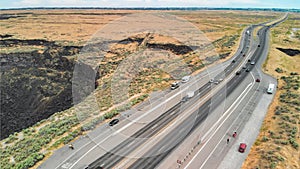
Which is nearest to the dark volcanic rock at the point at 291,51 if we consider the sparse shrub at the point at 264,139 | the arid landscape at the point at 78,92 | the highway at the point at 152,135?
the arid landscape at the point at 78,92

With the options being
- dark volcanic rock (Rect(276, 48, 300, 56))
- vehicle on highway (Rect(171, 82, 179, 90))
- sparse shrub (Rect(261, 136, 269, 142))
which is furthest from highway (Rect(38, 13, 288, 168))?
dark volcanic rock (Rect(276, 48, 300, 56))

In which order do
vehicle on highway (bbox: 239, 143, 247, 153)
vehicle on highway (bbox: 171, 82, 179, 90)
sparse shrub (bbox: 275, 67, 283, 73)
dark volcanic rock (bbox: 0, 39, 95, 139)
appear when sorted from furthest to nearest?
sparse shrub (bbox: 275, 67, 283, 73), dark volcanic rock (bbox: 0, 39, 95, 139), vehicle on highway (bbox: 171, 82, 179, 90), vehicle on highway (bbox: 239, 143, 247, 153)

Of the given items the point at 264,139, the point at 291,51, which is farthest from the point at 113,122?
the point at 291,51

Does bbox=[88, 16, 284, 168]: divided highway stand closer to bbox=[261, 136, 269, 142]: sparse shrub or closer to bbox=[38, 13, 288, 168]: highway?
bbox=[38, 13, 288, 168]: highway

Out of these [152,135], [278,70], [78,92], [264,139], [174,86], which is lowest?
[78,92]

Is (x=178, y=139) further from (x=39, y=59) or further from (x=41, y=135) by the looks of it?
(x=39, y=59)

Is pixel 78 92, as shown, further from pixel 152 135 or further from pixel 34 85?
pixel 152 135

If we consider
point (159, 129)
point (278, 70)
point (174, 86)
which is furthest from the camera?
point (278, 70)

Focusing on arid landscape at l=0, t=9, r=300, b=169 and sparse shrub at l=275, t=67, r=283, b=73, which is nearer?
arid landscape at l=0, t=9, r=300, b=169
